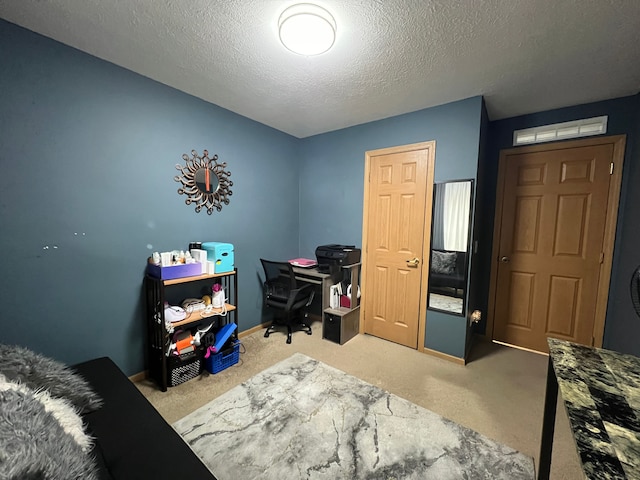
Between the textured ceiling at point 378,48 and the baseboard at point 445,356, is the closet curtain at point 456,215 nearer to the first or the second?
the textured ceiling at point 378,48

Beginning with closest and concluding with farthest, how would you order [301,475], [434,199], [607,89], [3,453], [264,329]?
[3,453] → [301,475] → [607,89] → [434,199] → [264,329]

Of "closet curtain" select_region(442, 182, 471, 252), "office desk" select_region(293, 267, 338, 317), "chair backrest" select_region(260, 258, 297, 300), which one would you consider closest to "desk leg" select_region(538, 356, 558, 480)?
"closet curtain" select_region(442, 182, 471, 252)

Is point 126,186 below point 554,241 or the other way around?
the other way around

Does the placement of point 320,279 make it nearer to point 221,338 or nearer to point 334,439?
point 221,338

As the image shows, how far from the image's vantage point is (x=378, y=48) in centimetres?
165

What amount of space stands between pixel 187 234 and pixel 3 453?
1.93m

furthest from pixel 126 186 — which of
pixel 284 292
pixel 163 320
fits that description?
pixel 284 292

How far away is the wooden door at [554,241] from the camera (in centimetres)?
234

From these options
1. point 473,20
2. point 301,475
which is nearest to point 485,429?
point 301,475

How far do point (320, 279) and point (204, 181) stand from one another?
5.19 feet

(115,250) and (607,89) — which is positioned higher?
(607,89)

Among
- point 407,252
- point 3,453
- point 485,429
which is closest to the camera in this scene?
point 3,453

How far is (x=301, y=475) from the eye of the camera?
132 cm

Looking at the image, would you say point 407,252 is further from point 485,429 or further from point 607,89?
point 607,89
